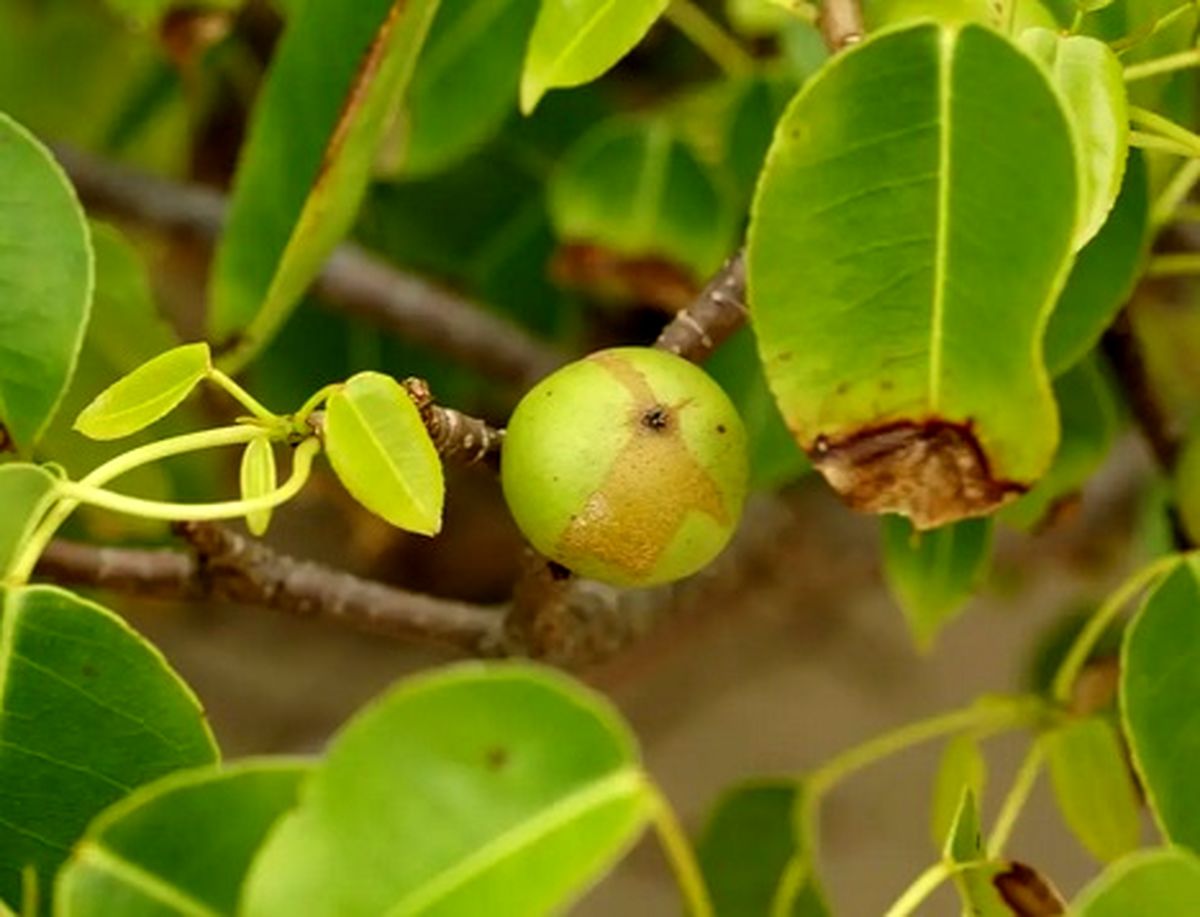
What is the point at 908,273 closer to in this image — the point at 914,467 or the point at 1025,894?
the point at 914,467

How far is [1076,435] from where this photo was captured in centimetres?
70

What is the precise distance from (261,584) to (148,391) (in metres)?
0.14

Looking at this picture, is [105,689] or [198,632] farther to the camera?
[198,632]

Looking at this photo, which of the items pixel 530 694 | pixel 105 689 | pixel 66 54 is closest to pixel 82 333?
pixel 105 689

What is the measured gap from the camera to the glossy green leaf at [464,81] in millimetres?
761

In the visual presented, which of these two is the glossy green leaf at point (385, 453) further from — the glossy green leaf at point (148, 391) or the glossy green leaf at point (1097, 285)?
the glossy green leaf at point (1097, 285)

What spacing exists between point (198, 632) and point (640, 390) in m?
1.05

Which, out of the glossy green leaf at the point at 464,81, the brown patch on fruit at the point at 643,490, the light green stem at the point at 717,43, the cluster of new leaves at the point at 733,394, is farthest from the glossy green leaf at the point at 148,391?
the light green stem at the point at 717,43

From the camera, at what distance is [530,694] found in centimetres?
36

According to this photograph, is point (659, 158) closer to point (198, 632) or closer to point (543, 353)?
point (543, 353)

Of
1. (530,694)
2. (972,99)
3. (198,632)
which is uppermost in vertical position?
(972,99)

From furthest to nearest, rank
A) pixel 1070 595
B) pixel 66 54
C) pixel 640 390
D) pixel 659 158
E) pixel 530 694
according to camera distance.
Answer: pixel 1070 595
pixel 66 54
pixel 659 158
pixel 640 390
pixel 530 694

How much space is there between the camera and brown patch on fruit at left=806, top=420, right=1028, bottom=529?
46 cm

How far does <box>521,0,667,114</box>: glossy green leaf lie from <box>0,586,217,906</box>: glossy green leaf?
18 cm
